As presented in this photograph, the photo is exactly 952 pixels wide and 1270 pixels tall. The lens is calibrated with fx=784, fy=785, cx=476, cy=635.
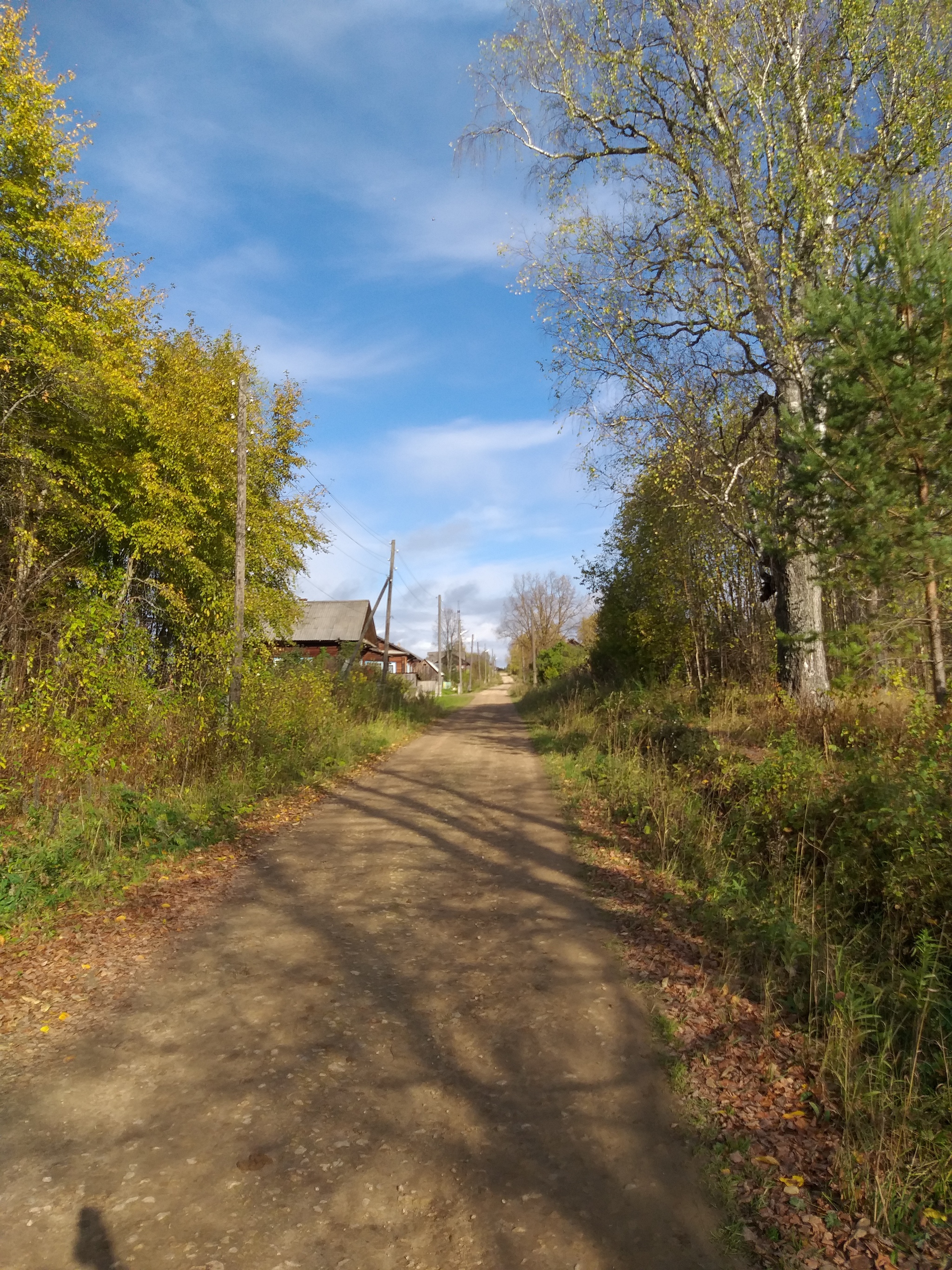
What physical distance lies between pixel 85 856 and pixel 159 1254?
4.94m

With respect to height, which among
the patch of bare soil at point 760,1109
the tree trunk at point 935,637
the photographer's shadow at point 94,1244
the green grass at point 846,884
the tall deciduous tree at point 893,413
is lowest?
the patch of bare soil at point 760,1109

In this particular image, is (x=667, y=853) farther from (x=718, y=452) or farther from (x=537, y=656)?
(x=537, y=656)

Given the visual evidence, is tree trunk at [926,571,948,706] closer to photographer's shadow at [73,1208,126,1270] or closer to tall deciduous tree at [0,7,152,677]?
photographer's shadow at [73,1208,126,1270]

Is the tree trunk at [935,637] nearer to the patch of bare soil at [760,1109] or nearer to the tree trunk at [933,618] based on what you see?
the tree trunk at [933,618]

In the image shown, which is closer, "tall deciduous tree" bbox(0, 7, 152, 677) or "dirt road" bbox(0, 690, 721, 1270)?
"dirt road" bbox(0, 690, 721, 1270)

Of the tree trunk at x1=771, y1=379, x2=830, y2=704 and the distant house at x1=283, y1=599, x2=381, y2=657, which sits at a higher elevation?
the distant house at x1=283, y1=599, x2=381, y2=657

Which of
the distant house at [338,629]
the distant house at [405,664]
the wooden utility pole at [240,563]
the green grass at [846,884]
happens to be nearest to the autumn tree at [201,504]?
the wooden utility pole at [240,563]

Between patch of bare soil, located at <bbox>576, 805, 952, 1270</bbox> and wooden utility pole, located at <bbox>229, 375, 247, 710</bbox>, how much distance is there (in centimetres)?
807

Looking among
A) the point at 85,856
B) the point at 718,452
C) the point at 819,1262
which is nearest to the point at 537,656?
the point at 718,452

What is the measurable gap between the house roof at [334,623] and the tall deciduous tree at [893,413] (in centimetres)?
4161

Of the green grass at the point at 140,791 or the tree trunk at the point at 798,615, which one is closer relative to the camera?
the green grass at the point at 140,791

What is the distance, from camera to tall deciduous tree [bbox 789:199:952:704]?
580cm

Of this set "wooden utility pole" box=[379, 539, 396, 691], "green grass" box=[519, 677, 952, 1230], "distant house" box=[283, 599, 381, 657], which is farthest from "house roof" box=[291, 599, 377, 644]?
"green grass" box=[519, 677, 952, 1230]

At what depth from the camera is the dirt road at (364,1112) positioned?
3092mm
